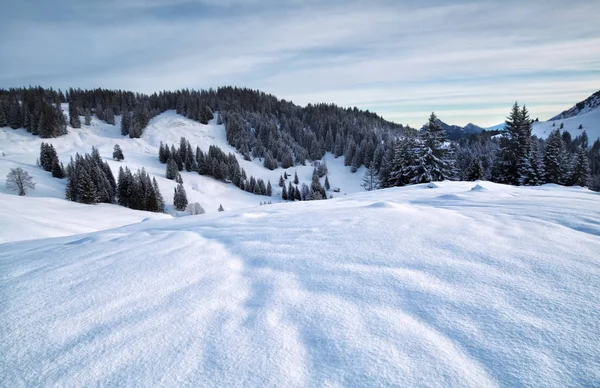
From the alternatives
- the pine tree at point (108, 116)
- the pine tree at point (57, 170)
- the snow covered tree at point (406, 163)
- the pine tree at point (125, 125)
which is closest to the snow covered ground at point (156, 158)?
the pine tree at point (57, 170)

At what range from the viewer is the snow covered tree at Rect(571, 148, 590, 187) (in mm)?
29922

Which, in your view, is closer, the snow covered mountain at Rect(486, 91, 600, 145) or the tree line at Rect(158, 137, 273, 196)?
the tree line at Rect(158, 137, 273, 196)

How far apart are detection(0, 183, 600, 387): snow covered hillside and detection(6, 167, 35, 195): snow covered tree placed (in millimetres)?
56478

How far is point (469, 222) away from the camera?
4441 mm

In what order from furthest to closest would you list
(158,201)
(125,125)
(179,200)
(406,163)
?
(125,125) → (179,200) → (158,201) → (406,163)

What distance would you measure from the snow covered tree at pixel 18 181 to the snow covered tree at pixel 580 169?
80268 millimetres

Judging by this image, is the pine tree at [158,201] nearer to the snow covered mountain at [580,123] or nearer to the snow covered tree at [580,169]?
the snow covered tree at [580,169]

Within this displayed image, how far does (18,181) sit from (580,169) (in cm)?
8124

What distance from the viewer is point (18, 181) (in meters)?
41.6

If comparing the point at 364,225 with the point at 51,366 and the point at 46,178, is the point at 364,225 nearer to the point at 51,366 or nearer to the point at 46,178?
the point at 51,366

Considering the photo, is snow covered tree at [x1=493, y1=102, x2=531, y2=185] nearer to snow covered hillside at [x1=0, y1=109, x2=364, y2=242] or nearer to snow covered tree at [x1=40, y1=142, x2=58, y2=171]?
snow covered hillside at [x1=0, y1=109, x2=364, y2=242]

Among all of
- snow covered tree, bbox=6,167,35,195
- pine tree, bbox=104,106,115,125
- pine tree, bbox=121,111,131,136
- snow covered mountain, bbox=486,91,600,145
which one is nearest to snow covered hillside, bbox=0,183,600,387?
snow covered tree, bbox=6,167,35,195

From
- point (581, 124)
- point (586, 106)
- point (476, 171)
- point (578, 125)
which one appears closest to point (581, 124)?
point (581, 124)

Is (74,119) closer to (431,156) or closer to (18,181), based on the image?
(18,181)
